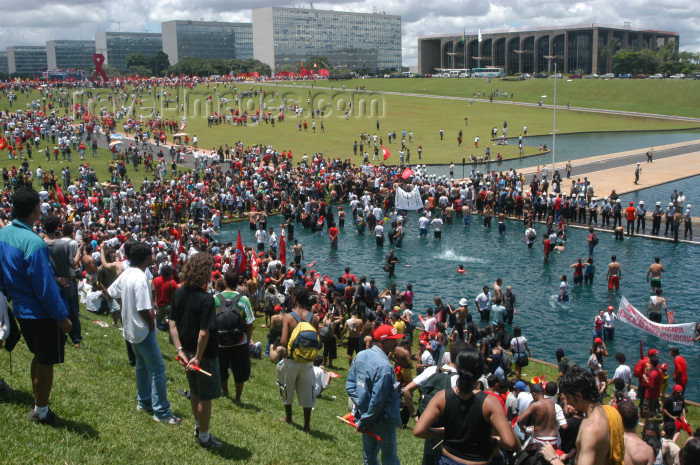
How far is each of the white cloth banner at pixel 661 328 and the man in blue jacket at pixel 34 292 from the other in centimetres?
1390

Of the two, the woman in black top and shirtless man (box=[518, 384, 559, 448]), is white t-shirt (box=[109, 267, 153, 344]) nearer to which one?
the woman in black top

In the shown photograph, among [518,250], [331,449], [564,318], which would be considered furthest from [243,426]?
[518,250]

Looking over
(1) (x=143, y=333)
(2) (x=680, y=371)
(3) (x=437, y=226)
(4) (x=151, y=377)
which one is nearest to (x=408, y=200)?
(3) (x=437, y=226)

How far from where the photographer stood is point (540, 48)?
479 ft

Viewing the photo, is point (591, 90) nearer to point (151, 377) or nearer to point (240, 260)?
point (240, 260)

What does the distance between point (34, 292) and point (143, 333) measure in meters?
1.23

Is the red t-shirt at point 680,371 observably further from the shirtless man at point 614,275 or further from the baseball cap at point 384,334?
the baseball cap at point 384,334

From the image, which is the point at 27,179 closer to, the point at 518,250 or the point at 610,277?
the point at 518,250

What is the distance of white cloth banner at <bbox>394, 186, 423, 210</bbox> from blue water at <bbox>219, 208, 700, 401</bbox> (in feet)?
3.98

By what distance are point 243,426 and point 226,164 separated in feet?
133

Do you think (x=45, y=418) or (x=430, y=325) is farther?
(x=430, y=325)

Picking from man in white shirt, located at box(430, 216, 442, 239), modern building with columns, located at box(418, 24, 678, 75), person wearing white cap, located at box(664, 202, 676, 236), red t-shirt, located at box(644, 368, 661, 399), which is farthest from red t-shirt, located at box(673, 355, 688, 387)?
modern building with columns, located at box(418, 24, 678, 75)

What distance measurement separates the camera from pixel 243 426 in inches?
277

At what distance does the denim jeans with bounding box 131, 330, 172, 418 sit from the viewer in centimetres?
638
